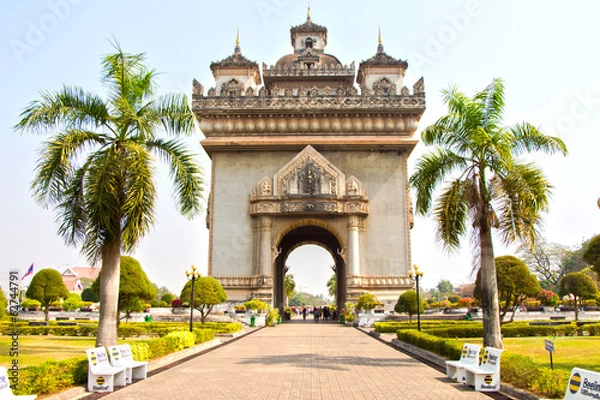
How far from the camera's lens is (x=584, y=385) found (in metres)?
6.18

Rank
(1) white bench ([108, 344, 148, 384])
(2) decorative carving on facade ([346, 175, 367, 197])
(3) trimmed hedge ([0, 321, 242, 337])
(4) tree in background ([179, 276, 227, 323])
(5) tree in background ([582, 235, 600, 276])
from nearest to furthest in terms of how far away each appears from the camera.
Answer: (1) white bench ([108, 344, 148, 384]), (5) tree in background ([582, 235, 600, 276]), (3) trimmed hedge ([0, 321, 242, 337]), (4) tree in background ([179, 276, 227, 323]), (2) decorative carving on facade ([346, 175, 367, 197])

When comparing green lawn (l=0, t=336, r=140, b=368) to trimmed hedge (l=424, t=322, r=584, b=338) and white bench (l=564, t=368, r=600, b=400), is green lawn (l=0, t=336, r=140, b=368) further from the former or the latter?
trimmed hedge (l=424, t=322, r=584, b=338)

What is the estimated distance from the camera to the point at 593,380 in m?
6.01

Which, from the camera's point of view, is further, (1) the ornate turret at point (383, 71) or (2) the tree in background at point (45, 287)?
(1) the ornate turret at point (383, 71)

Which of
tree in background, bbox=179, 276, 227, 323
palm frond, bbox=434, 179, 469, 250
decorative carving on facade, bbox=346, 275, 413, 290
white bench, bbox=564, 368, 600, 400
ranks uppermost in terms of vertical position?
palm frond, bbox=434, 179, 469, 250

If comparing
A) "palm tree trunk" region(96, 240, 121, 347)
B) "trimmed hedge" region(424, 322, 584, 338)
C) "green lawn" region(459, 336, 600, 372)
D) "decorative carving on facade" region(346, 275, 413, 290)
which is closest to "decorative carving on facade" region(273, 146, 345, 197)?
"decorative carving on facade" region(346, 275, 413, 290)

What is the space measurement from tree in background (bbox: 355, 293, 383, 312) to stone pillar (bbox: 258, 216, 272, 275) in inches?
211

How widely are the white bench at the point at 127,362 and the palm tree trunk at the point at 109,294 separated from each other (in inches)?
36.1

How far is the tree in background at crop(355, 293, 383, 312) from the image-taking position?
27.3 metres

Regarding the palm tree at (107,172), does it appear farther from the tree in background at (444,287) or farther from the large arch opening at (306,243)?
the tree in background at (444,287)

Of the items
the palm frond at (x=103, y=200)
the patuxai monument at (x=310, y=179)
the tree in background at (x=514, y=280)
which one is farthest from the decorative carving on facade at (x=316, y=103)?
the palm frond at (x=103, y=200)

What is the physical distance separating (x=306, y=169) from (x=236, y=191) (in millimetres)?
4338

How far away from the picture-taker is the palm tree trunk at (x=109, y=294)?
36.8 feet

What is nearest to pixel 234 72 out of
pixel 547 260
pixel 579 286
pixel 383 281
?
pixel 383 281
